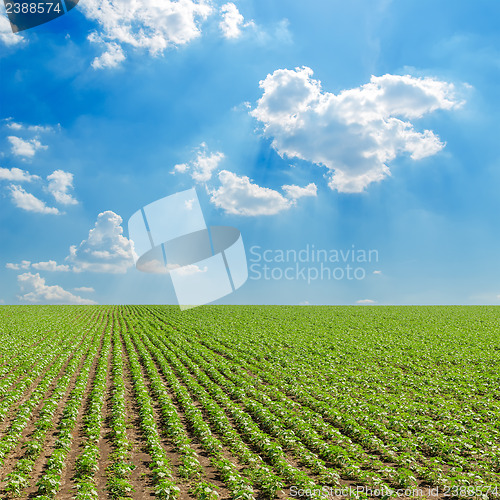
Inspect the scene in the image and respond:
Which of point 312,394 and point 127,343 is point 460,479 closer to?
point 312,394

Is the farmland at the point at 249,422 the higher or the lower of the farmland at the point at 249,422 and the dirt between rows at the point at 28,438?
the lower

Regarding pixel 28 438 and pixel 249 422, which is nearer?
pixel 28 438

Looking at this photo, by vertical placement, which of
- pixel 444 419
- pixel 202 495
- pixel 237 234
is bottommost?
pixel 444 419

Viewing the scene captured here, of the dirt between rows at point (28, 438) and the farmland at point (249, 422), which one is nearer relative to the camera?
the farmland at point (249, 422)

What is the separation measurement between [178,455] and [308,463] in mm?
4009

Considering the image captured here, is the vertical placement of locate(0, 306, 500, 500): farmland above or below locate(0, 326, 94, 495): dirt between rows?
below

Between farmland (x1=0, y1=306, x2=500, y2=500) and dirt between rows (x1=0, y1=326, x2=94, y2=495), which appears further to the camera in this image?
dirt between rows (x1=0, y1=326, x2=94, y2=495)

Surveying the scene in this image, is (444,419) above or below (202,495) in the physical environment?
below

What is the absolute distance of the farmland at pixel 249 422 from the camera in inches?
396

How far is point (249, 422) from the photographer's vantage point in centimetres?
1384

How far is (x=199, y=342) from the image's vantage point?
33.8m

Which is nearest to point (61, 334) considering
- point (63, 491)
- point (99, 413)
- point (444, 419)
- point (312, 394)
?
point (99, 413)

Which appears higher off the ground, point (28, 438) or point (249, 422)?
point (28, 438)

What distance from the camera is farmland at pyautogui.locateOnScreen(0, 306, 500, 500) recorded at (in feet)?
33.0
